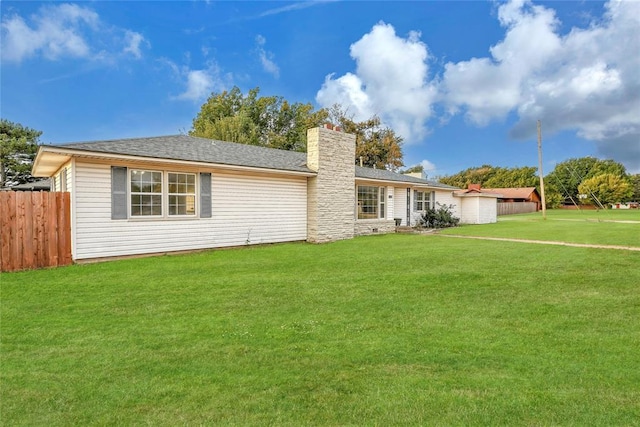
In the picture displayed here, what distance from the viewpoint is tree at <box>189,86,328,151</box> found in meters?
37.3

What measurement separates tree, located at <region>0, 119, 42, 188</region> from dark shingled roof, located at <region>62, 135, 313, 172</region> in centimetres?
1980

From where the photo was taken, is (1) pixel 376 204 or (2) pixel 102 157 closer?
(2) pixel 102 157

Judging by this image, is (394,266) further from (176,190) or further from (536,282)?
(176,190)

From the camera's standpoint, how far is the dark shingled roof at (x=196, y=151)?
973 cm

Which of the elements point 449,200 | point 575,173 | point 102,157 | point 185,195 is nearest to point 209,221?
point 185,195

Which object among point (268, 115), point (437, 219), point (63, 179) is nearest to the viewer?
point (63, 179)

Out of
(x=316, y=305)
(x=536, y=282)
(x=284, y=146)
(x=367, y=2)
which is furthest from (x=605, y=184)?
(x=316, y=305)

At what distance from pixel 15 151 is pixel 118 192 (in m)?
23.2

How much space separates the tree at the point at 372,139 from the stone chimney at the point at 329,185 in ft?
75.6

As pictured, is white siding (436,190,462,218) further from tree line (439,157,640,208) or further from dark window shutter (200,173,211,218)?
tree line (439,157,640,208)

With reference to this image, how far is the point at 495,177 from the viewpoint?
6606 cm

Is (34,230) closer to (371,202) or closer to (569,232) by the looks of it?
(371,202)

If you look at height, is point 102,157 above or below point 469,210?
above

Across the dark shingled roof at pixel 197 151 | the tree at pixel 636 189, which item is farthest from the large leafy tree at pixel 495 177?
the dark shingled roof at pixel 197 151
